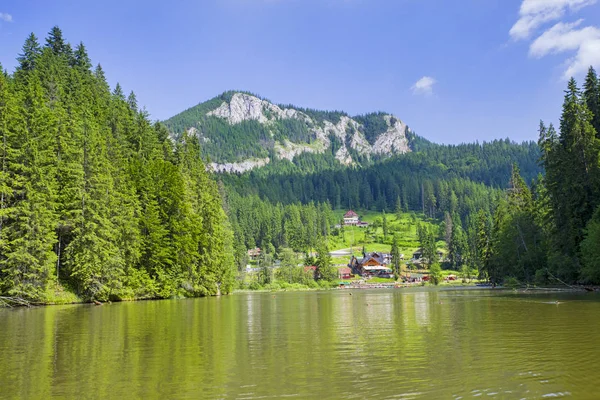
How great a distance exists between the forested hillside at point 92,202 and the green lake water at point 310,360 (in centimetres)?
2088

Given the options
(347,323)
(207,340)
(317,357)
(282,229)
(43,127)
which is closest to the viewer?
(317,357)

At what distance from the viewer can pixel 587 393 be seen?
10.9 meters

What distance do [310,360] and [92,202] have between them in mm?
43592

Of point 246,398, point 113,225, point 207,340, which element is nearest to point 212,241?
point 113,225

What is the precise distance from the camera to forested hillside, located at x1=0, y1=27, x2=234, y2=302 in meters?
45.5

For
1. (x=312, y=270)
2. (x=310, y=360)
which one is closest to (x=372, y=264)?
(x=312, y=270)

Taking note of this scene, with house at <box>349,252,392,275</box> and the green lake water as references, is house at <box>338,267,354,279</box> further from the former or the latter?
the green lake water

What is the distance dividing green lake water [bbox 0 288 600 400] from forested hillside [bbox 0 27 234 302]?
20.9 metres

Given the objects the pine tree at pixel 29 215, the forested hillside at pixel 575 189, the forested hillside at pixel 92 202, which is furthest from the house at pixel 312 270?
the pine tree at pixel 29 215

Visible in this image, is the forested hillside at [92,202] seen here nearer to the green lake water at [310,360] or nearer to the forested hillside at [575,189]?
the green lake water at [310,360]

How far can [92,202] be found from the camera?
53000 mm

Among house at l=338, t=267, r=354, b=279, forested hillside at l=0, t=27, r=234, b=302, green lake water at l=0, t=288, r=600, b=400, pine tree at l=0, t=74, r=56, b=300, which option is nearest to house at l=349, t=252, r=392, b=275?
house at l=338, t=267, r=354, b=279

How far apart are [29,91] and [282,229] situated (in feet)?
487

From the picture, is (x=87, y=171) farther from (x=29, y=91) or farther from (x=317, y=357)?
(x=317, y=357)
